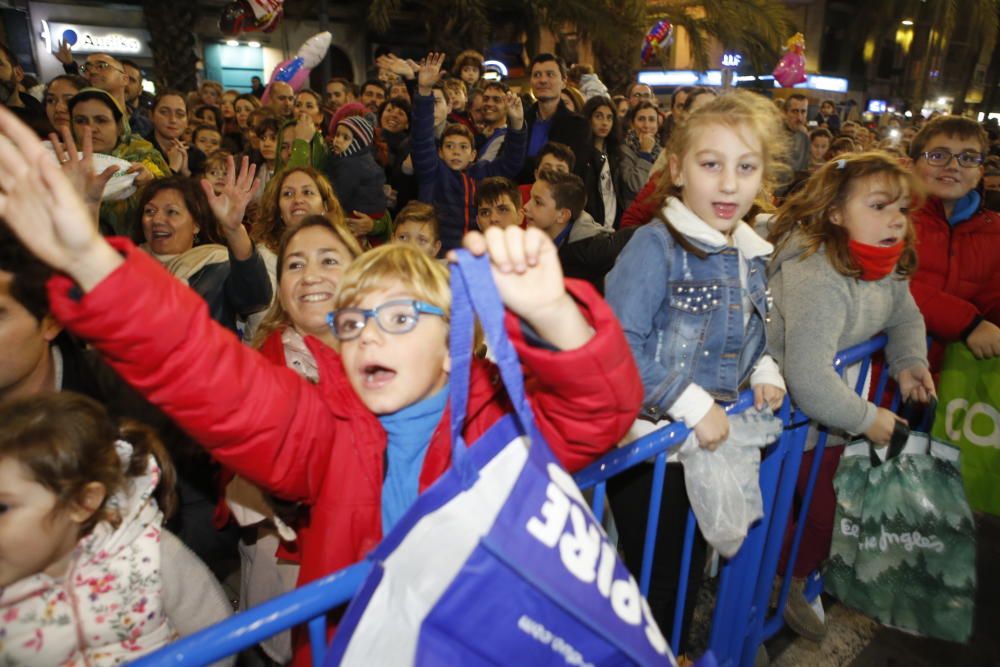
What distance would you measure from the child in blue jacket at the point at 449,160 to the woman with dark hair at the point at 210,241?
183 centimetres

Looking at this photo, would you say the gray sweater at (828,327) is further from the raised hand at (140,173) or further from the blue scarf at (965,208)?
the raised hand at (140,173)

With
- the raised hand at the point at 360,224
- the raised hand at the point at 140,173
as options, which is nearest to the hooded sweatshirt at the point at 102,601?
the raised hand at the point at 140,173

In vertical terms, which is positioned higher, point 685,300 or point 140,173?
point 140,173

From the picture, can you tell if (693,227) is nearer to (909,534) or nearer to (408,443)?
(408,443)

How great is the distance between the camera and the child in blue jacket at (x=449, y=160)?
489 cm

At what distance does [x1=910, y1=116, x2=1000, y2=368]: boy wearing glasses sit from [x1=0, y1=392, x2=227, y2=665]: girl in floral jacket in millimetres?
3318

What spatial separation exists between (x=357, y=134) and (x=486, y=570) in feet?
16.1

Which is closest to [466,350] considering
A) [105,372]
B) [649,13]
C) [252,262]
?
[105,372]

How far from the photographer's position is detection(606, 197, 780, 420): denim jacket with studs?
1.96m

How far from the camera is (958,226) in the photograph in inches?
129

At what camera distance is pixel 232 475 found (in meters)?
2.10

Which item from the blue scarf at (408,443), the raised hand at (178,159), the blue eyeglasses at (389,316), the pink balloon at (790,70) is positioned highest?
the pink balloon at (790,70)

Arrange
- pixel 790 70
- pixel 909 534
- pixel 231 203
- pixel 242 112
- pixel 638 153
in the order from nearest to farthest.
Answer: pixel 909 534 < pixel 231 203 < pixel 638 153 < pixel 242 112 < pixel 790 70

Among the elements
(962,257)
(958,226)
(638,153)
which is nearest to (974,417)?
(962,257)
